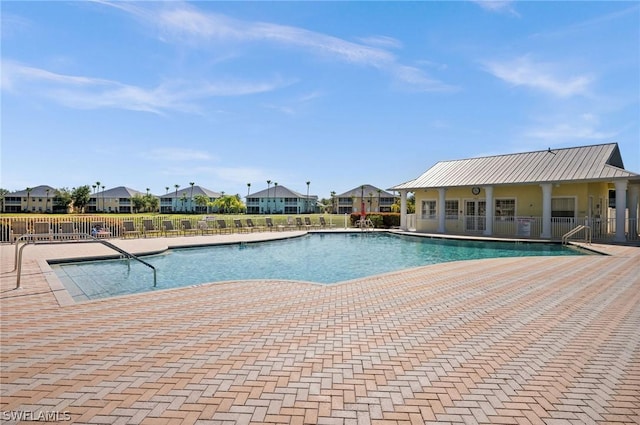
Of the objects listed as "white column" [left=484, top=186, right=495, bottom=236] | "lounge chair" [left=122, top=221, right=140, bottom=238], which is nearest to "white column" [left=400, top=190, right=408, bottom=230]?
"white column" [left=484, top=186, right=495, bottom=236]

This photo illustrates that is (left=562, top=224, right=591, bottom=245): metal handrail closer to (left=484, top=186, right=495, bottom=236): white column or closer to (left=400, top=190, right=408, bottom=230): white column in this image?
(left=484, top=186, right=495, bottom=236): white column

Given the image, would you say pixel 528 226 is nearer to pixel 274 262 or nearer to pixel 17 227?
pixel 274 262

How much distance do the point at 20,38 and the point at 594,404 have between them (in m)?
11.5

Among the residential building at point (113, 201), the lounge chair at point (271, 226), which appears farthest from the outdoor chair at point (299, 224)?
the residential building at point (113, 201)

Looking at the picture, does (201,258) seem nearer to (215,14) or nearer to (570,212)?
(215,14)

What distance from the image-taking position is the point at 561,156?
66.5 feet

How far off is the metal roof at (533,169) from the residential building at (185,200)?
83.0m

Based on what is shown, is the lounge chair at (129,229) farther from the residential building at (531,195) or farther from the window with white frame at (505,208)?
the window with white frame at (505,208)

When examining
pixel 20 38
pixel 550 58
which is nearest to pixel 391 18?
pixel 550 58

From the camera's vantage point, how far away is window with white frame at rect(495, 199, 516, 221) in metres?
21.1

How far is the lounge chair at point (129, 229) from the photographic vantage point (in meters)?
18.3

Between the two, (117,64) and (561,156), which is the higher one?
(117,64)

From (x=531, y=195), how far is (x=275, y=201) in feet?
249

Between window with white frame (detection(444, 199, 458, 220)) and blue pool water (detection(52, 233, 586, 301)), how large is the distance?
14.5ft
